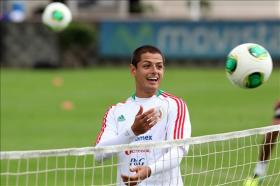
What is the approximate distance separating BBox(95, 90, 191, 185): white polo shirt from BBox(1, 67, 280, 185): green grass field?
414 centimetres

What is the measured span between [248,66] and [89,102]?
44.5 feet

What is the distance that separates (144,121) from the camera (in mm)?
7156

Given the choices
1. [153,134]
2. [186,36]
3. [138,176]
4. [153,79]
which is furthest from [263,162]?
[186,36]

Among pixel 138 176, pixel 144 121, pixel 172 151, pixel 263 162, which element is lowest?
pixel 263 162

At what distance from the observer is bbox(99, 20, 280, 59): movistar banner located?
35219 mm

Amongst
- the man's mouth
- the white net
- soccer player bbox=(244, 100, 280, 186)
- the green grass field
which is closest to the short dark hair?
the man's mouth

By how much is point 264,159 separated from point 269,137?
0.50 metres

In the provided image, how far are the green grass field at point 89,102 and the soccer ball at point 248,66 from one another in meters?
3.06

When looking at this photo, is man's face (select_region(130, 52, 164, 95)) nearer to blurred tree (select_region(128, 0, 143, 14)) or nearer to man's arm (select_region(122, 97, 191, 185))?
man's arm (select_region(122, 97, 191, 185))

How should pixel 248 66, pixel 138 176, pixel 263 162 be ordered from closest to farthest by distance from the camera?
pixel 138 176
pixel 248 66
pixel 263 162

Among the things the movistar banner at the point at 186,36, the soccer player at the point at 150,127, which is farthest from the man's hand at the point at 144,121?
the movistar banner at the point at 186,36

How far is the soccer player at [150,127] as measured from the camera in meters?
7.32

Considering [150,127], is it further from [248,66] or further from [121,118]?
[248,66]

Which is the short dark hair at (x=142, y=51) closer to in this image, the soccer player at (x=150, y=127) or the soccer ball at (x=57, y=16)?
the soccer player at (x=150, y=127)
